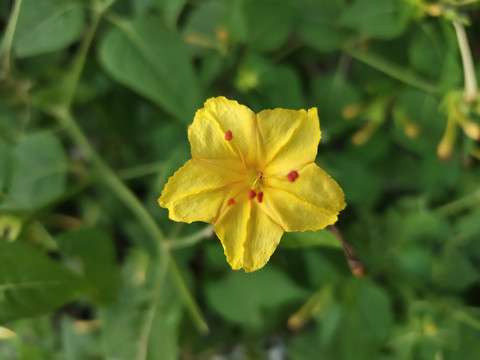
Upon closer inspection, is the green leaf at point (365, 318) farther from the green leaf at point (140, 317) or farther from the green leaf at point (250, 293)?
the green leaf at point (140, 317)

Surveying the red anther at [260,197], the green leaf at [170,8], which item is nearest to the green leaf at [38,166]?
the green leaf at [170,8]

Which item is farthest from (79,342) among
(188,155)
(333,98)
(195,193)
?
(333,98)

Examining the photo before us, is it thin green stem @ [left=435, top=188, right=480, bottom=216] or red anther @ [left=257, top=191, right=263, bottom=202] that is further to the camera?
thin green stem @ [left=435, top=188, right=480, bottom=216]

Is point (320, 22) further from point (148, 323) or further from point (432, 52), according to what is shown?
point (148, 323)

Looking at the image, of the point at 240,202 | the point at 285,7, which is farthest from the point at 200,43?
the point at 240,202

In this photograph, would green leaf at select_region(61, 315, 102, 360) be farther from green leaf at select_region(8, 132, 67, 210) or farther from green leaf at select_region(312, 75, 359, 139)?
green leaf at select_region(312, 75, 359, 139)

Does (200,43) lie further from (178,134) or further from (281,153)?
(281,153)

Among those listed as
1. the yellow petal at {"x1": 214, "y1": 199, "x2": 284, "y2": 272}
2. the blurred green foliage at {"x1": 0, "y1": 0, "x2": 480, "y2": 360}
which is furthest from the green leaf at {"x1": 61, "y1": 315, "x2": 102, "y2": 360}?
the yellow petal at {"x1": 214, "y1": 199, "x2": 284, "y2": 272}
